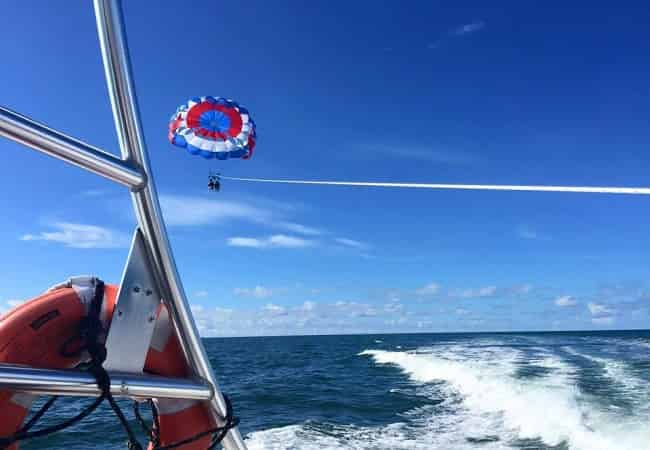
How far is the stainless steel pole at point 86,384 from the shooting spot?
114 centimetres

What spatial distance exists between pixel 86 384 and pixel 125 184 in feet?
1.68

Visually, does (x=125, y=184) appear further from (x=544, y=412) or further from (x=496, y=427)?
(x=544, y=412)

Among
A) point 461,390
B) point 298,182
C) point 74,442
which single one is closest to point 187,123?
point 298,182

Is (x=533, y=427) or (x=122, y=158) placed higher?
(x=122, y=158)

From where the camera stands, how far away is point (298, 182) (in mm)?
4402

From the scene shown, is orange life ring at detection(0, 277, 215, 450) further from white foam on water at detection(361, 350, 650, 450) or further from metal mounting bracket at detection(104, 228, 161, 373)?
white foam on water at detection(361, 350, 650, 450)

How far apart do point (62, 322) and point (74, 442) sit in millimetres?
11230

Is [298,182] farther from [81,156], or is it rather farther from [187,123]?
[187,123]

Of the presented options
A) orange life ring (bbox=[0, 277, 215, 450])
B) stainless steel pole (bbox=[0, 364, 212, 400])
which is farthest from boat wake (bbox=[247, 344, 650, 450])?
stainless steel pole (bbox=[0, 364, 212, 400])

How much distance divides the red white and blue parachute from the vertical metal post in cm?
803

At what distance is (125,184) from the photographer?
1250mm

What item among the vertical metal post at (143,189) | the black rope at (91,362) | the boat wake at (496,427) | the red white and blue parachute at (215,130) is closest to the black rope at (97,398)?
the black rope at (91,362)

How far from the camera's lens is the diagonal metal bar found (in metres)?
1.05

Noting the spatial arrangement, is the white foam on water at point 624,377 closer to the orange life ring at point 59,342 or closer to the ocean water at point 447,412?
the ocean water at point 447,412
